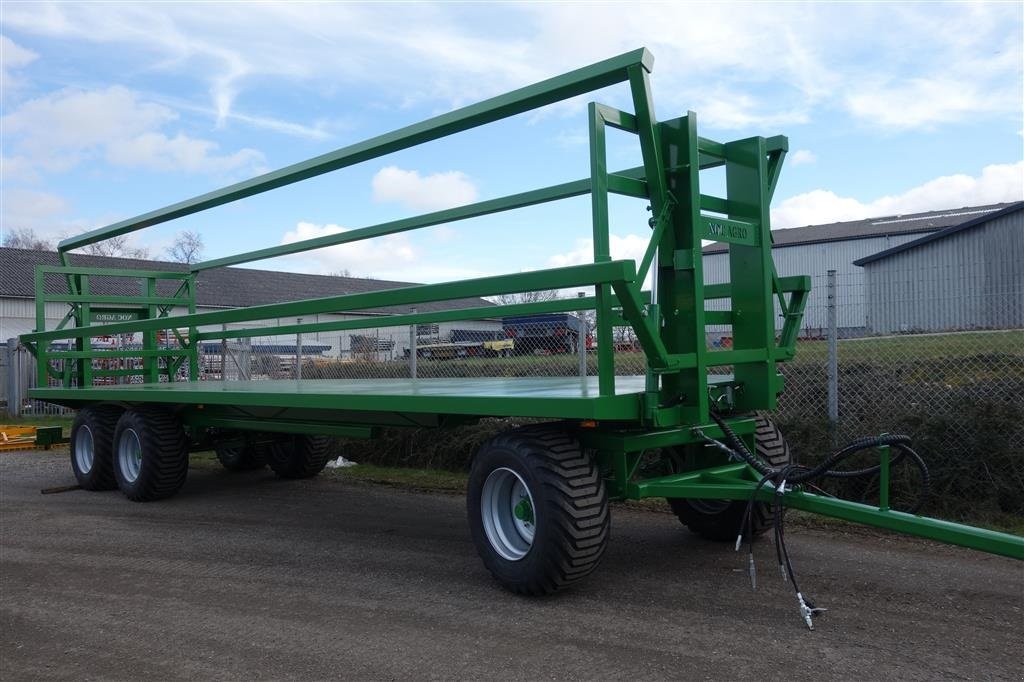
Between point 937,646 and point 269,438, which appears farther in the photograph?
point 269,438

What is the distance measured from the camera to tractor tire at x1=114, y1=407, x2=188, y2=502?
25.6 ft

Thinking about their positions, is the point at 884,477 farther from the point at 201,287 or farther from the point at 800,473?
the point at 201,287

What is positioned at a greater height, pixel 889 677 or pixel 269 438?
pixel 269 438

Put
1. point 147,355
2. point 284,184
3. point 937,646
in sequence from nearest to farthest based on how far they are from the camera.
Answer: point 937,646 < point 284,184 < point 147,355

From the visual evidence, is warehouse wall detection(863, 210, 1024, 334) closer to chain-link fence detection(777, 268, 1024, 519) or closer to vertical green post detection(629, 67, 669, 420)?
chain-link fence detection(777, 268, 1024, 519)

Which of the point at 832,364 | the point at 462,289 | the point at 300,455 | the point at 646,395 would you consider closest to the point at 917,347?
the point at 832,364

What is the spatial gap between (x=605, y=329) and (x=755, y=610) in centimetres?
168

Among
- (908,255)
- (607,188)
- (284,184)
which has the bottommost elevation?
(607,188)

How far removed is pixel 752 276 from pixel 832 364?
121 inches

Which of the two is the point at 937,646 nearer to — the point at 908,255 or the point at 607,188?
the point at 607,188

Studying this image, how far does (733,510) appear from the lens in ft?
18.0

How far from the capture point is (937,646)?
3.77m

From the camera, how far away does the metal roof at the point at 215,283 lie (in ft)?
125

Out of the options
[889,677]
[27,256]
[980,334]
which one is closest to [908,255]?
[980,334]
